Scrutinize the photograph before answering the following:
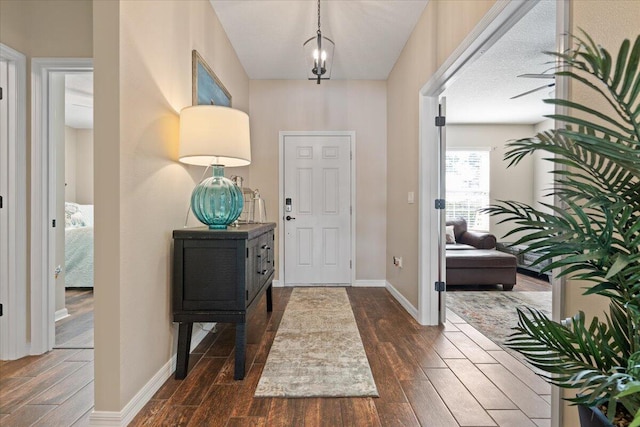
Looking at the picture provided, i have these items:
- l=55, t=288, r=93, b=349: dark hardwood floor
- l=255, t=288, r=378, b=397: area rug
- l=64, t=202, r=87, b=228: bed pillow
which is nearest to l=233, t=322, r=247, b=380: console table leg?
l=255, t=288, r=378, b=397: area rug

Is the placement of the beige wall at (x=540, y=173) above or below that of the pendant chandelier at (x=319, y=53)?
below

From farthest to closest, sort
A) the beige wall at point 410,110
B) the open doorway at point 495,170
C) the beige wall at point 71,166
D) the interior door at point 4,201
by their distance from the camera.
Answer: the beige wall at point 71,166 → the open doorway at point 495,170 → the beige wall at point 410,110 → the interior door at point 4,201

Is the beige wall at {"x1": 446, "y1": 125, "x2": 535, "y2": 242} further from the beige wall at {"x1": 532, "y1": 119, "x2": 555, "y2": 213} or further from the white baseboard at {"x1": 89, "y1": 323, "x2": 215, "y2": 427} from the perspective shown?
the white baseboard at {"x1": 89, "y1": 323, "x2": 215, "y2": 427}

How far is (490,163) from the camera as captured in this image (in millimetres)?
6574

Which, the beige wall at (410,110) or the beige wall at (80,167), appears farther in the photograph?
the beige wall at (80,167)

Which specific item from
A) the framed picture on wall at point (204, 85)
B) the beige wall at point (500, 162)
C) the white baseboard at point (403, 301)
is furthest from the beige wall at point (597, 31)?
the beige wall at point (500, 162)

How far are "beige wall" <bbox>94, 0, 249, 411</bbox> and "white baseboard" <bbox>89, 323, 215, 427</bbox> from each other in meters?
0.03

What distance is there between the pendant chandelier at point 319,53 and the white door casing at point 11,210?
2.11 meters

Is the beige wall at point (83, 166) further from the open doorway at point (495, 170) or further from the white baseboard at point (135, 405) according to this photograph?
the open doorway at point (495, 170)

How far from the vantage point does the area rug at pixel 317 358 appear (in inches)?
74.0

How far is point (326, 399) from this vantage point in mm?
1793

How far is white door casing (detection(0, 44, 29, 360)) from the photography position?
2.26 m

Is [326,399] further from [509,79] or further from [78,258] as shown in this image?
[509,79]

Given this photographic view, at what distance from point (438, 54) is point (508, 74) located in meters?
2.20
